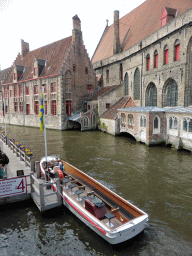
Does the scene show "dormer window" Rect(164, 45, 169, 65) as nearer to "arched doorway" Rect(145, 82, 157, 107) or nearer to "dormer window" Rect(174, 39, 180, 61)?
"dormer window" Rect(174, 39, 180, 61)

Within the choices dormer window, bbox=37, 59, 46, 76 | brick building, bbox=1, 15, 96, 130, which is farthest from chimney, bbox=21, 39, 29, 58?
dormer window, bbox=37, 59, 46, 76

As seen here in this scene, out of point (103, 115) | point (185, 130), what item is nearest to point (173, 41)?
point (185, 130)

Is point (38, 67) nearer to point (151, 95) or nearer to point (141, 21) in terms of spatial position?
point (141, 21)

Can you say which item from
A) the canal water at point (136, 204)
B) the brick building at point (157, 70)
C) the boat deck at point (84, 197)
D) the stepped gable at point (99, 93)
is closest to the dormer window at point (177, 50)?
the brick building at point (157, 70)

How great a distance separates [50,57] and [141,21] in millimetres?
15462

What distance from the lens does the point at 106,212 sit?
22.7 ft

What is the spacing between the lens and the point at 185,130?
15750 mm

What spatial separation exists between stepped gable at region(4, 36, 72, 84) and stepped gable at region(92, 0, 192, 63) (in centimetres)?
808

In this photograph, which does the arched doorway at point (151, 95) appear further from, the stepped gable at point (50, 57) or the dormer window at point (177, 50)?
the stepped gable at point (50, 57)

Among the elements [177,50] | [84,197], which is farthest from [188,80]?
[84,197]

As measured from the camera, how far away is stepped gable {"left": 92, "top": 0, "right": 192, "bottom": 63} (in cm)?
2235

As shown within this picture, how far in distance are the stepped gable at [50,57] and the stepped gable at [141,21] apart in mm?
8083

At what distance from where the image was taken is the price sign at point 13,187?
7.93 m

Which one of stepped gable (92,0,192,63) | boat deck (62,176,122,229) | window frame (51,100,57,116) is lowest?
boat deck (62,176,122,229)
